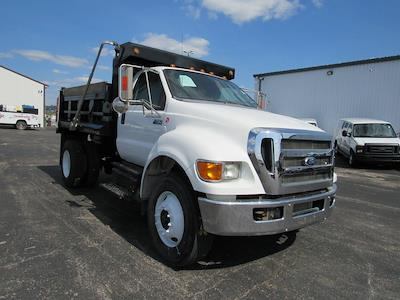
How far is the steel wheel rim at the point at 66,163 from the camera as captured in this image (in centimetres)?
840

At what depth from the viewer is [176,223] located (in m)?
4.30

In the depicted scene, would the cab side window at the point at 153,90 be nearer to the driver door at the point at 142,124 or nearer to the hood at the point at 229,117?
the driver door at the point at 142,124

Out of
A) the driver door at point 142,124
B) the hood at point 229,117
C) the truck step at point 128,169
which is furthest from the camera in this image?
the truck step at point 128,169

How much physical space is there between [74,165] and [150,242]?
12.0 ft

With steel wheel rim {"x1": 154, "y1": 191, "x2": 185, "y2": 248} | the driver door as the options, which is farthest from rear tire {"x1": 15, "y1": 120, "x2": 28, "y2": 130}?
steel wheel rim {"x1": 154, "y1": 191, "x2": 185, "y2": 248}

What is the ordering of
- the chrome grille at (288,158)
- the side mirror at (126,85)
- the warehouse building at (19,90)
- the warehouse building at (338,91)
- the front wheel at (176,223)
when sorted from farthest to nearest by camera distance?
the warehouse building at (19,90)
the warehouse building at (338,91)
the side mirror at (126,85)
the front wheel at (176,223)
the chrome grille at (288,158)

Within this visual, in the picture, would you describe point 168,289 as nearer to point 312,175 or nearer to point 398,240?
point 312,175

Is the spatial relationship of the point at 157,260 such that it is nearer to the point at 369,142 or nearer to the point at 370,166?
the point at 369,142

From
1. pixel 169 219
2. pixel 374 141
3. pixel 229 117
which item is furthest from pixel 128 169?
pixel 374 141

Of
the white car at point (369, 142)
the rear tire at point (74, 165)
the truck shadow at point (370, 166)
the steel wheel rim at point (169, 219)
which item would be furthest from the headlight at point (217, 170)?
the truck shadow at point (370, 166)

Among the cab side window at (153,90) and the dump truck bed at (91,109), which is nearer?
the cab side window at (153,90)

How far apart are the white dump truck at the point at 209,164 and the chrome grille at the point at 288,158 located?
1cm

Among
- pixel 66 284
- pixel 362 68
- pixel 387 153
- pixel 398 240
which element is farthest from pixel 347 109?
pixel 66 284

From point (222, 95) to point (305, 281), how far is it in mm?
2835
